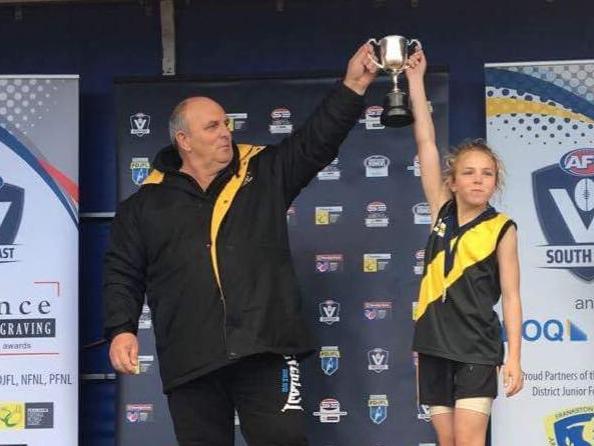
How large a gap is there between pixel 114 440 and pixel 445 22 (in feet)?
8.20

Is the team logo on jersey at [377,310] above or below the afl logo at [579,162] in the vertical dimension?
below

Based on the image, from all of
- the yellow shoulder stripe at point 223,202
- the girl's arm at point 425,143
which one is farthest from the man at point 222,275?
the girl's arm at point 425,143

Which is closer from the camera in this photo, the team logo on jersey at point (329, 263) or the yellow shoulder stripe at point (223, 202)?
the yellow shoulder stripe at point (223, 202)

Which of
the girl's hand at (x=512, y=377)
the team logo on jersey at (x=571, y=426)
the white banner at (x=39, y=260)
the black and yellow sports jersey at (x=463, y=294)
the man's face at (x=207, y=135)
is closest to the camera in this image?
the girl's hand at (x=512, y=377)

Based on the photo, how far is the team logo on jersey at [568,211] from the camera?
4941 millimetres

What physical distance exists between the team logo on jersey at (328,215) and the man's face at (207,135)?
1.15 metres

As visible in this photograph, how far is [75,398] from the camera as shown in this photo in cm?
501

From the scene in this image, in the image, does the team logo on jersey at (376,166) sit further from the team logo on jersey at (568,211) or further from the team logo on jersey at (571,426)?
the team logo on jersey at (571,426)

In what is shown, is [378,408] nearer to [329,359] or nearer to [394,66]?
[329,359]

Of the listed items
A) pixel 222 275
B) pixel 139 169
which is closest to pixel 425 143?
pixel 222 275

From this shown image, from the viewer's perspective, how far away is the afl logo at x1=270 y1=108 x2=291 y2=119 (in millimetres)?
5055

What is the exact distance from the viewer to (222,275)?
3.74 meters

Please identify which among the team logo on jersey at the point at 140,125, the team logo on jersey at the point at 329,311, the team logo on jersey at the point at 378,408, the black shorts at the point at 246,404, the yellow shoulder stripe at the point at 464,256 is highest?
the team logo on jersey at the point at 140,125

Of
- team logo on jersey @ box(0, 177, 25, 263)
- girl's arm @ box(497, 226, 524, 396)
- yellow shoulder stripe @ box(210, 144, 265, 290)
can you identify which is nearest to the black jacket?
yellow shoulder stripe @ box(210, 144, 265, 290)
